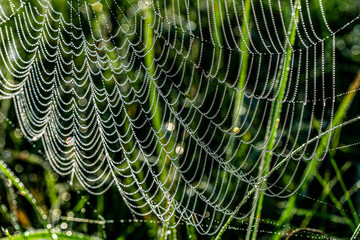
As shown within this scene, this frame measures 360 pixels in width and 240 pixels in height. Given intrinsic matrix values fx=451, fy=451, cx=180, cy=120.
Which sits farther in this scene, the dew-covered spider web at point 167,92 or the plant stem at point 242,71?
the dew-covered spider web at point 167,92

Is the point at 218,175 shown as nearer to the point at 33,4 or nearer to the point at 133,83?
the point at 133,83

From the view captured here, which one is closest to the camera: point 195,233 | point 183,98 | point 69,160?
point 195,233

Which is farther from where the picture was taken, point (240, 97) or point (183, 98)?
point (183, 98)

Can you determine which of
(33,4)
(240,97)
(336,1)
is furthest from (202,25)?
(33,4)

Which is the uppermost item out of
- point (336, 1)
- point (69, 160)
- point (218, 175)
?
point (336, 1)

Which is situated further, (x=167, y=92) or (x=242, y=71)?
(x=167, y=92)

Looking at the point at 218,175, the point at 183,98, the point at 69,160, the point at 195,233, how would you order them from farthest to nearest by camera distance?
the point at 69,160, the point at 183,98, the point at 218,175, the point at 195,233

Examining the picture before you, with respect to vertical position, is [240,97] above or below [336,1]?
below

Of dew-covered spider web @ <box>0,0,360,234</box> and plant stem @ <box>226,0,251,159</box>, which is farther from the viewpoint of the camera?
dew-covered spider web @ <box>0,0,360,234</box>
